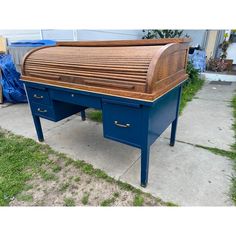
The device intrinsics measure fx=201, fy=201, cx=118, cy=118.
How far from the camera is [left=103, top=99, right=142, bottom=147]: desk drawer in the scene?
66.3 inches

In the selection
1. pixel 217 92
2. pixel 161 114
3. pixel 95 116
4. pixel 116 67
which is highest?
pixel 116 67

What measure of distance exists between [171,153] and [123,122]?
1099mm

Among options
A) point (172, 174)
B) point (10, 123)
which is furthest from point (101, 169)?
point (10, 123)

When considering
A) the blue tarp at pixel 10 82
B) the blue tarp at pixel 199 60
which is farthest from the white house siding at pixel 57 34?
the blue tarp at pixel 199 60

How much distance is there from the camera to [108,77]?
1.72 meters

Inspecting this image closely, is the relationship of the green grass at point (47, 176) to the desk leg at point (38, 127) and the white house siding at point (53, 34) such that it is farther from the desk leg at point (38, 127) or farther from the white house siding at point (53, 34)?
the white house siding at point (53, 34)

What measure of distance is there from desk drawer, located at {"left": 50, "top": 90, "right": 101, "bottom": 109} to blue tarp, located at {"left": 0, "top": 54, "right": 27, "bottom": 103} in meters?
2.50

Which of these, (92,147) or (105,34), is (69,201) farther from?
(105,34)

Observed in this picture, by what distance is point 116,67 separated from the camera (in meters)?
1.69

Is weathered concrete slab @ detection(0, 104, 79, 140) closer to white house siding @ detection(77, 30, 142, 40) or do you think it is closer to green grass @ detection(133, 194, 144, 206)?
green grass @ detection(133, 194, 144, 206)

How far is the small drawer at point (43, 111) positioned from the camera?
7.95 feet

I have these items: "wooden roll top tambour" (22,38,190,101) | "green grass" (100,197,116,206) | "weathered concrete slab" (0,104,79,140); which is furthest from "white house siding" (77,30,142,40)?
"green grass" (100,197,116,206)

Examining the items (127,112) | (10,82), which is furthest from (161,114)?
(10,82)

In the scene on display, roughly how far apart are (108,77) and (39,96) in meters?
1.12
